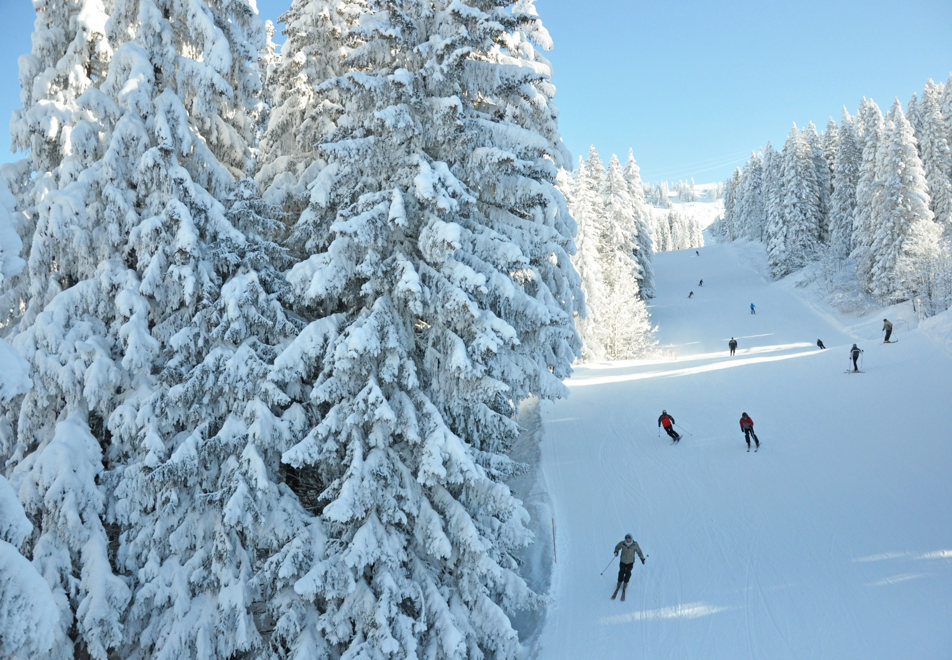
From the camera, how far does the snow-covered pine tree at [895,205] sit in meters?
40.3

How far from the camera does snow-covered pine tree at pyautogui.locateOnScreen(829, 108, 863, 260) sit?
181ft

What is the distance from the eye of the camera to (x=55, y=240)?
10.2 metres

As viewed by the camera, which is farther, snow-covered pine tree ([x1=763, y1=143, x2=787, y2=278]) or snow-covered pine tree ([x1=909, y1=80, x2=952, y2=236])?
snow-covered pine tree ([x1=763, y1=143, x2=787, y2=278])

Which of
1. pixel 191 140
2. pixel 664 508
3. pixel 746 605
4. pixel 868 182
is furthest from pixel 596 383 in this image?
pixel 868 182

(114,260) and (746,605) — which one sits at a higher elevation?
(114,260)

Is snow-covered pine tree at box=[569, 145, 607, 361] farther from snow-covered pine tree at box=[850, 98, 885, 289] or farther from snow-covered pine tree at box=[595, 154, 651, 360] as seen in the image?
snow-covered pine tree at box=[850, 98, 885, 289]

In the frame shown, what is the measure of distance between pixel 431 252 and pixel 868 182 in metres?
51.5

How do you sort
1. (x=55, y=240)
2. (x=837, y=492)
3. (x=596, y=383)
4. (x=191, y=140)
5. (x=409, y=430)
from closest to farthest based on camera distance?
(x=409, y=430)
(x=55, y=240)
(x=191, y=140)
(x=837, y=492)
(x=596, y=383)

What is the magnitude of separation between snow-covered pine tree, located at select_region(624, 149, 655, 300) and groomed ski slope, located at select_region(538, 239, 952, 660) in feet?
92.2

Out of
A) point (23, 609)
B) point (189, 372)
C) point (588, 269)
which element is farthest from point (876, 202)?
point (23, 609)

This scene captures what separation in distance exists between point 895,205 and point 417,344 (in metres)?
45.9

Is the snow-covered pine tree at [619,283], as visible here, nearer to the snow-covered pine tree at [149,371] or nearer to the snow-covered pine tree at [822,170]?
the snow-covered pine tree at [822,170]

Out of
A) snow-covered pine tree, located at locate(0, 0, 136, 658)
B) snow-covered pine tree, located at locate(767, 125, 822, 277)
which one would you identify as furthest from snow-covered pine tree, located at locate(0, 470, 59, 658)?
snow-covered pine tree, located at locate(767, 125, 822, 277)

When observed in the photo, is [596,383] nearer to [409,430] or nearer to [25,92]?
[409,430]
